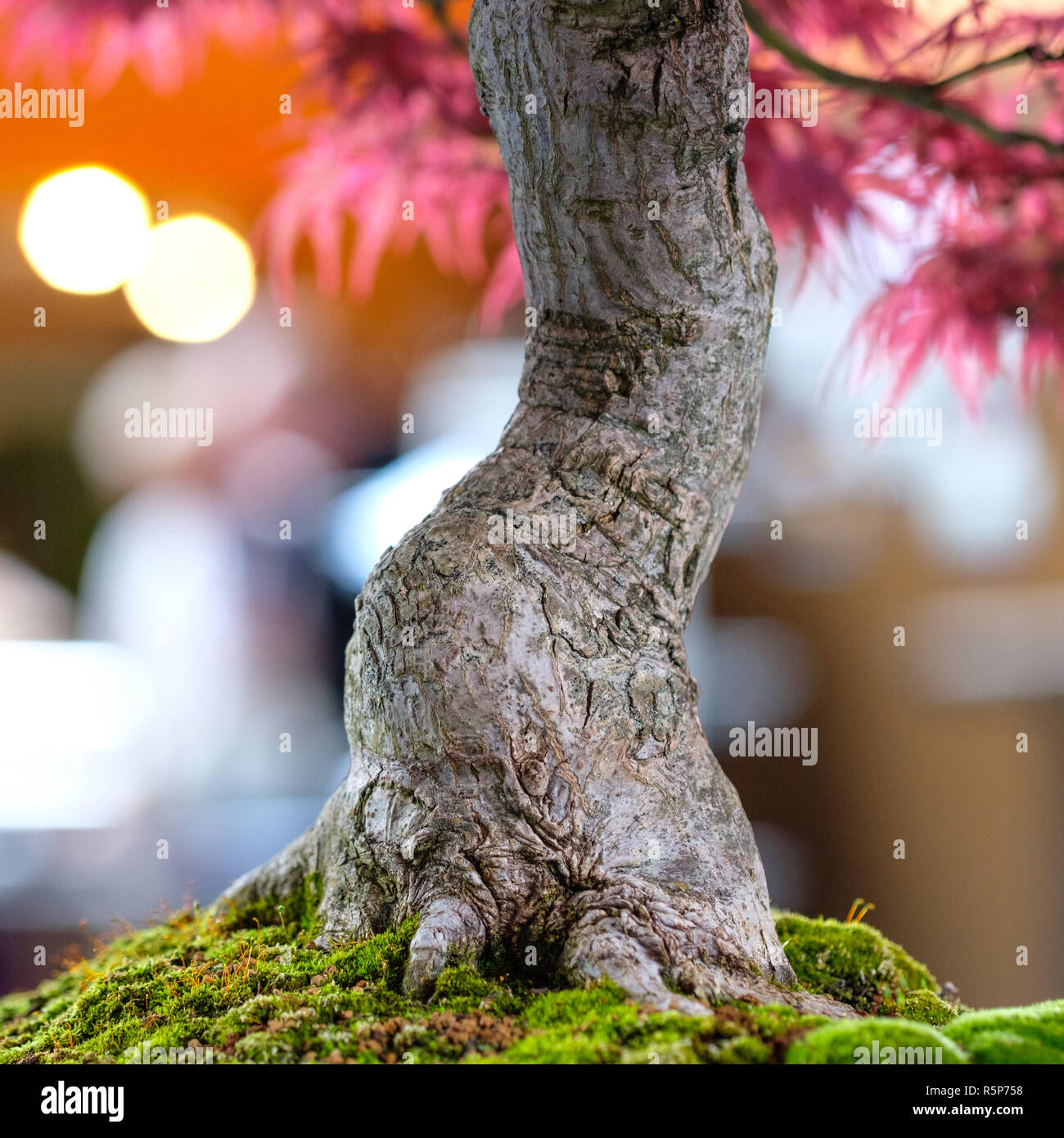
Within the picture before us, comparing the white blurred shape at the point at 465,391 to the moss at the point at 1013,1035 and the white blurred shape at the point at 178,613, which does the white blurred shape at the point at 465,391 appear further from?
the moss at the point at 1013,1035

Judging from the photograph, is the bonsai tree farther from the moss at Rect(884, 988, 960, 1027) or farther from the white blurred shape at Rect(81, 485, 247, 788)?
the white blurred shape at Rect(81, 485, 247, 788)

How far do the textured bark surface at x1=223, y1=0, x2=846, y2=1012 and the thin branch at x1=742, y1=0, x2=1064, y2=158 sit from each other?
27 cm

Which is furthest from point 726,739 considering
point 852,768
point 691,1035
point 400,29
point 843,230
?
point 691,1035

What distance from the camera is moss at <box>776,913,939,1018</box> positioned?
899 mm

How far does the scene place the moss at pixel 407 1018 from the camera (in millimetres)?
658

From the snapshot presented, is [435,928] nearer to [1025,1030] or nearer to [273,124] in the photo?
[1025,1030]

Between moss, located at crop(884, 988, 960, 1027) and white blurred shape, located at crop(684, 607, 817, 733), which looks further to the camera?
white blurred shape, located at crop(684, 607, 817, 733)

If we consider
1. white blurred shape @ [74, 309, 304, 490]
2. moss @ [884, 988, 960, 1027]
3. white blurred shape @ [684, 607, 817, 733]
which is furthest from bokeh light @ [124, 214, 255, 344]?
moss @ [884, 988, 960, 1027]

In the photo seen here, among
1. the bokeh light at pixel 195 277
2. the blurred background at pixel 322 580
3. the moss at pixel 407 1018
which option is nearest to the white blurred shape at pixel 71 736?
the blurred background at pixel 322 580

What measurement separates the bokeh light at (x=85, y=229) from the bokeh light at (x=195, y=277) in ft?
0.20

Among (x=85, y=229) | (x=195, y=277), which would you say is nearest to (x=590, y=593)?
(x=85, y=229)

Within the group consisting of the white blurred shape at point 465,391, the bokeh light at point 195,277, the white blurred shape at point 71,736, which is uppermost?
the bokeh light at point 195,277

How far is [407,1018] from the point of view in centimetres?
72

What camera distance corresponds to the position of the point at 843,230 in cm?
140
